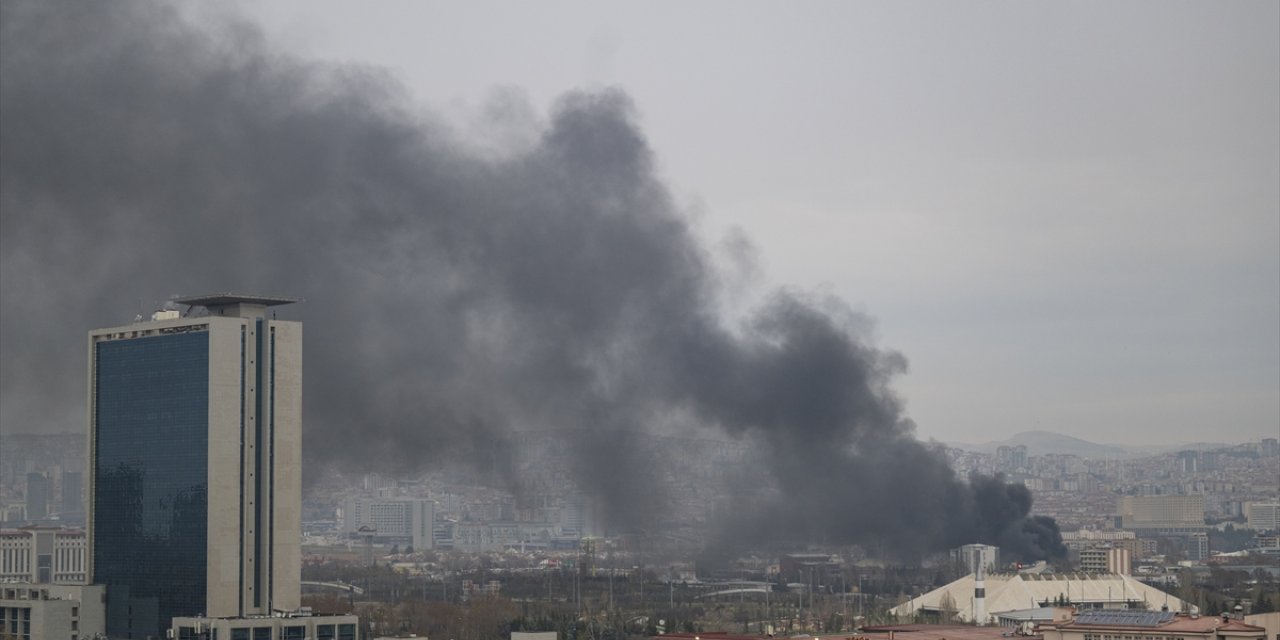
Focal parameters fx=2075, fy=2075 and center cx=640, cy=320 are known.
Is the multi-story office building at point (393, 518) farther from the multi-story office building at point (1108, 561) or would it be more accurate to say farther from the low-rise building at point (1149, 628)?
the low-rise building at point (1149, 628)

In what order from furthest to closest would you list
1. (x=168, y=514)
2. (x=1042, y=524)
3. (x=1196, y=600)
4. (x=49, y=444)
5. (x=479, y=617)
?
1. (x=49, y=444)
2. (x=1042, y=524)
3. (x=1196, y=600)
4. (x=479, y=617)
5. (x=168, y=514)

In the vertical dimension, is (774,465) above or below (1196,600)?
above

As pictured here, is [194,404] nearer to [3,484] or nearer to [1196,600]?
[1196,600]

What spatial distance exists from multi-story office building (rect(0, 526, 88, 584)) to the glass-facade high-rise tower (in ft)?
164

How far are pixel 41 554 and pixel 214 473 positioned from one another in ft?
200

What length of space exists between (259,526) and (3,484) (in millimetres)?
129180

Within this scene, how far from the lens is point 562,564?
144625mm

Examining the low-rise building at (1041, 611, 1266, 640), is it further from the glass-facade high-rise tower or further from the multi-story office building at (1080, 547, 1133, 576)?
the multi-story office building at (1080, 547, 1133, 576)

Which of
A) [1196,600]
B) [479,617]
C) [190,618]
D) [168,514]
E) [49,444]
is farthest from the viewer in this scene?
[49,444]

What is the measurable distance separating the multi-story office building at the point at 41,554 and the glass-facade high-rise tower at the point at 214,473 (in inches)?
1973

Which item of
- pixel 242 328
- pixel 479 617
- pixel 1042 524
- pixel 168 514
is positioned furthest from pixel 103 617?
pixel 1042 524

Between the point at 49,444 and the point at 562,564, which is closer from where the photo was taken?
the point at 562,564

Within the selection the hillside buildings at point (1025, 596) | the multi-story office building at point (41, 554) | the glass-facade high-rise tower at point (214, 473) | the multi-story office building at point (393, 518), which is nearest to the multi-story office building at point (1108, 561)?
the hillside buildings at point (1025, 596)

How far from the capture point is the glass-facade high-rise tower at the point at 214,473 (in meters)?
66.9
